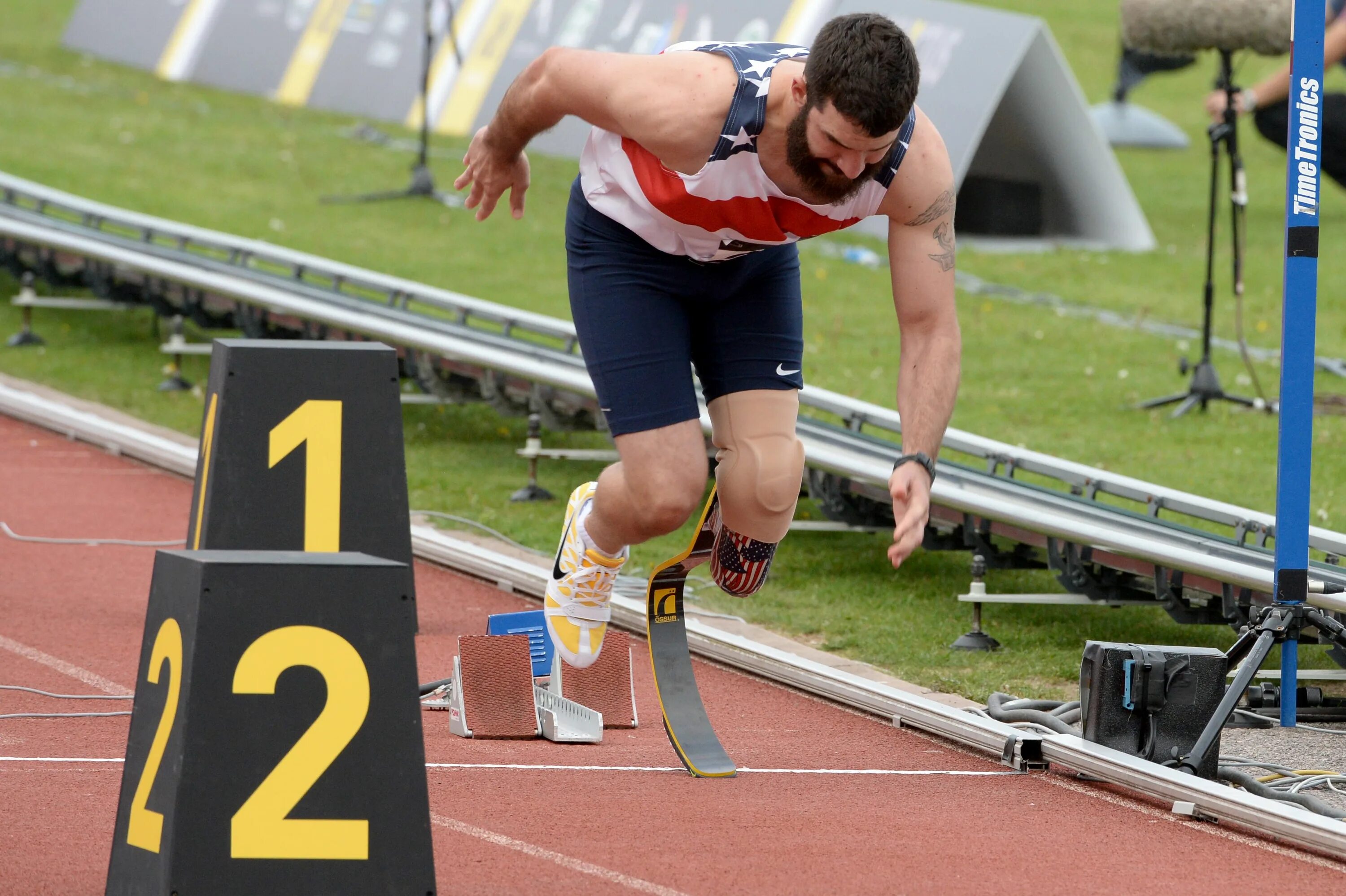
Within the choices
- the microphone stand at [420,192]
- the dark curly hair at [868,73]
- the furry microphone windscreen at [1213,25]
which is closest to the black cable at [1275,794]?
the dark curly hair at [868,73]

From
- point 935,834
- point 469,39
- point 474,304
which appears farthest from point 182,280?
point 469,39

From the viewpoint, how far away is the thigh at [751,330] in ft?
17.1

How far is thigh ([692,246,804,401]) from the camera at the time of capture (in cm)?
520

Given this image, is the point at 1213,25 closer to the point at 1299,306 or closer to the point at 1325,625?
the point at 1299,306

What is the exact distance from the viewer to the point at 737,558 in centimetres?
555

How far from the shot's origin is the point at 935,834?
15.3ft

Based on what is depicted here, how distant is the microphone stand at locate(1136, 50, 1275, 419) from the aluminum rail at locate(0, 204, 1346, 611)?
2975mm

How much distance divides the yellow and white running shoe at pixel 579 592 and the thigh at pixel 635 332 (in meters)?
0.45

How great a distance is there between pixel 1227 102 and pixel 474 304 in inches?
187

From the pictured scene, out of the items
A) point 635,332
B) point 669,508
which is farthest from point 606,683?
point 635,332

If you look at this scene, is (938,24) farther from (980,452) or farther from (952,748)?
(952,748)

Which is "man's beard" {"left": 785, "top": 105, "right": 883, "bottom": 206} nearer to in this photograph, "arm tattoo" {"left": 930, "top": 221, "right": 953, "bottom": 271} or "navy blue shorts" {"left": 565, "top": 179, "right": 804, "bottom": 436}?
"arm tattoo" {"left": 930, "top": 221, "right": 953, "bottom": 271}

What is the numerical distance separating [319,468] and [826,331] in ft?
30.0

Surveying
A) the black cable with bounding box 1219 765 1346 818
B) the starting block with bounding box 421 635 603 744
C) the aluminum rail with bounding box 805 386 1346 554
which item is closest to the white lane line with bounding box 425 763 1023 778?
the starting block with bounding box 421 635 603 744
